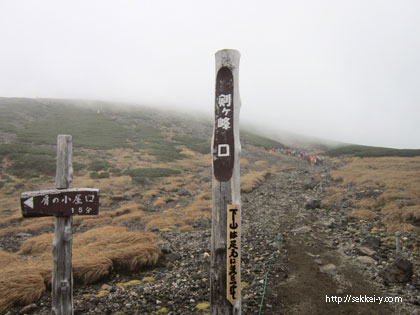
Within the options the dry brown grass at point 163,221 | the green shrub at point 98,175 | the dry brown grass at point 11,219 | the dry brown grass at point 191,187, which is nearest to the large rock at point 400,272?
the dry brown grass at point 163,221

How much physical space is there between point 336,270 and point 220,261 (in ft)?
16.9

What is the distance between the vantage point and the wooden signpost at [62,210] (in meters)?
3.96

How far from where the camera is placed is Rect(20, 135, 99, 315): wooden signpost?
156 inches

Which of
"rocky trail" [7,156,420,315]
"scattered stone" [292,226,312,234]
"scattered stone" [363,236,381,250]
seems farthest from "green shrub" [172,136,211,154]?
"scattered stone" [363,236,381,250]

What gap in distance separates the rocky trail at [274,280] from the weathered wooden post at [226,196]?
213cm

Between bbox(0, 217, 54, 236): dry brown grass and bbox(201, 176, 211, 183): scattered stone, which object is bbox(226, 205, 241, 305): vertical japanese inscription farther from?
bbox(201, 176, 211, 183): scattered stone

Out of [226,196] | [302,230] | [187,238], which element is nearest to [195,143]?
[187,238]

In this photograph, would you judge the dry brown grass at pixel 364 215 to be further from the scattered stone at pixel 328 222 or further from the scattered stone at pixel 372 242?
the scattered stone at pixel 372 242

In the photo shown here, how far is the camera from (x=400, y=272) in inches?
242

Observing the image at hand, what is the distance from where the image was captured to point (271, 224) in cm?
1154

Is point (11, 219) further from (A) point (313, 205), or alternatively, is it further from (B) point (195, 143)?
(B) point (195, 143)

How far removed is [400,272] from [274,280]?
3.25m

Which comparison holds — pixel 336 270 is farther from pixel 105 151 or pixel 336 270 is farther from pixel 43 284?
pixel 105 151

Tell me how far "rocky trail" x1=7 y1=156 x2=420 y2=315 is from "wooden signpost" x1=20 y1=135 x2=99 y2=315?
5.51 ft
